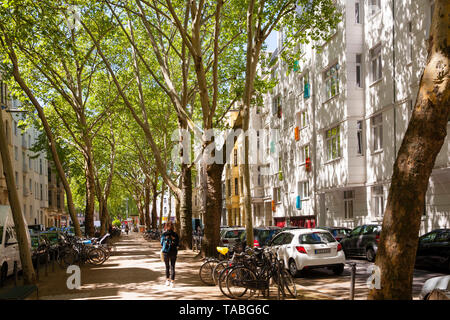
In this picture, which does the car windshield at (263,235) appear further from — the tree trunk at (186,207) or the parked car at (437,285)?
the parked car at (437,285)

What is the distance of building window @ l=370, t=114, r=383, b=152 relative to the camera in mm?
24641

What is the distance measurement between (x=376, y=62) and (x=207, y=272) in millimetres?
16535

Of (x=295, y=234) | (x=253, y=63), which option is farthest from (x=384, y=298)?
(x=253, y=63)

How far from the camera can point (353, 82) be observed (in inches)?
1027

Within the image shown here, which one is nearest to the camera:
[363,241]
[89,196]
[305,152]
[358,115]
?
[363,241]

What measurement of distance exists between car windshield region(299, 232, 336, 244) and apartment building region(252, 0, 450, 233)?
20.6 feet

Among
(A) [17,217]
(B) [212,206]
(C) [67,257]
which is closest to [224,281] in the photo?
(A) [17,217]

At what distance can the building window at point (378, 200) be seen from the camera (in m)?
24.7

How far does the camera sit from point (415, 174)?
6828 millimetres

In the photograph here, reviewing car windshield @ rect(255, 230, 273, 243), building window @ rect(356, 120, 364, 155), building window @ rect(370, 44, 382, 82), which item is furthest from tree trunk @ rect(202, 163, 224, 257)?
building window @ rect(370, 44, 382, 82)

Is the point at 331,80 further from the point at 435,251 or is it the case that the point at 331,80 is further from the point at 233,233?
the point at 435,251

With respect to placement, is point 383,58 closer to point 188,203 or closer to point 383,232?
point 188,203

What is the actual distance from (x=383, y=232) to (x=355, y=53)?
20862 mm

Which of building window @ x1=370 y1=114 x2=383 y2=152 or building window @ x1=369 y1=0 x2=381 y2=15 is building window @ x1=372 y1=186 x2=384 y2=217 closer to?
building window @ x1=370 y1=114 x2=383 y2=152
